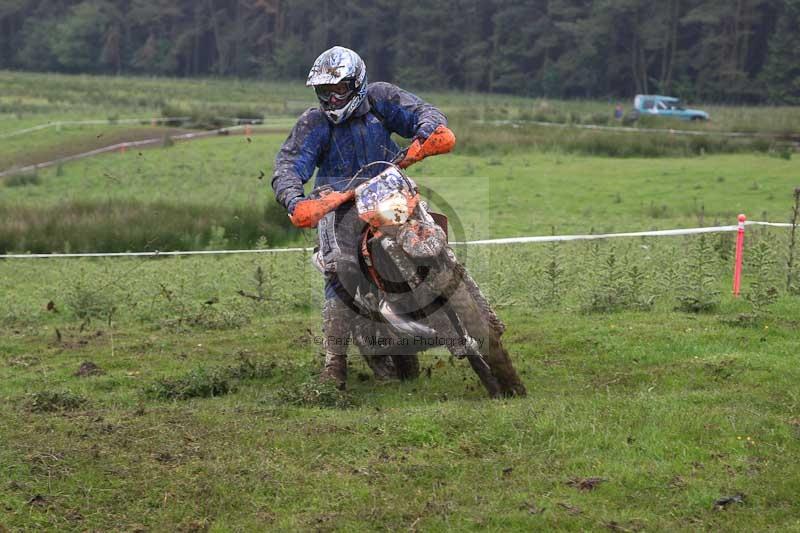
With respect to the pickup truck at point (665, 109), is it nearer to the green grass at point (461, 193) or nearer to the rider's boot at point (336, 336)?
the green grass at point (461, 193)

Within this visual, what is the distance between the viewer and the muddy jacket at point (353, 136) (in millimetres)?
8719

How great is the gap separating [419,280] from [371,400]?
116 cm

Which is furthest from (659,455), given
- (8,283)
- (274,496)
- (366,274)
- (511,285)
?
(8,283)

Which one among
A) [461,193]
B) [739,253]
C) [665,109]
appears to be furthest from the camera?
[665,109]

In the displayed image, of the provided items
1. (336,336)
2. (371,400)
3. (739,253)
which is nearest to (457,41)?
(739,253)

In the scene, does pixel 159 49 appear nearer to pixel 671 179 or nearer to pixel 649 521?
pixel 671 179

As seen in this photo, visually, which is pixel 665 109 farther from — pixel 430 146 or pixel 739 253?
pixel 430 146

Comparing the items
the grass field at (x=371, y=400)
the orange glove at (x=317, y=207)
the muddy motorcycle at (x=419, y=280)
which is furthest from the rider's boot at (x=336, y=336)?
the orange glove at (x=317, y=207)

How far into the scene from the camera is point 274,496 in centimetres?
602

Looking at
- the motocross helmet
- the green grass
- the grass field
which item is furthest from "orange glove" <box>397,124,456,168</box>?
the green grass

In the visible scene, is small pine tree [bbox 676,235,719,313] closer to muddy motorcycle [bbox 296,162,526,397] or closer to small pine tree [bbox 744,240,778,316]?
small pine tree [bbox 744,240,778,316]

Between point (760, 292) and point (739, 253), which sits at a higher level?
point (739, 253)

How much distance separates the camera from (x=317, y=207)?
7.78m

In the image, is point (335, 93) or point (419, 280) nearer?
point (419, 280)
